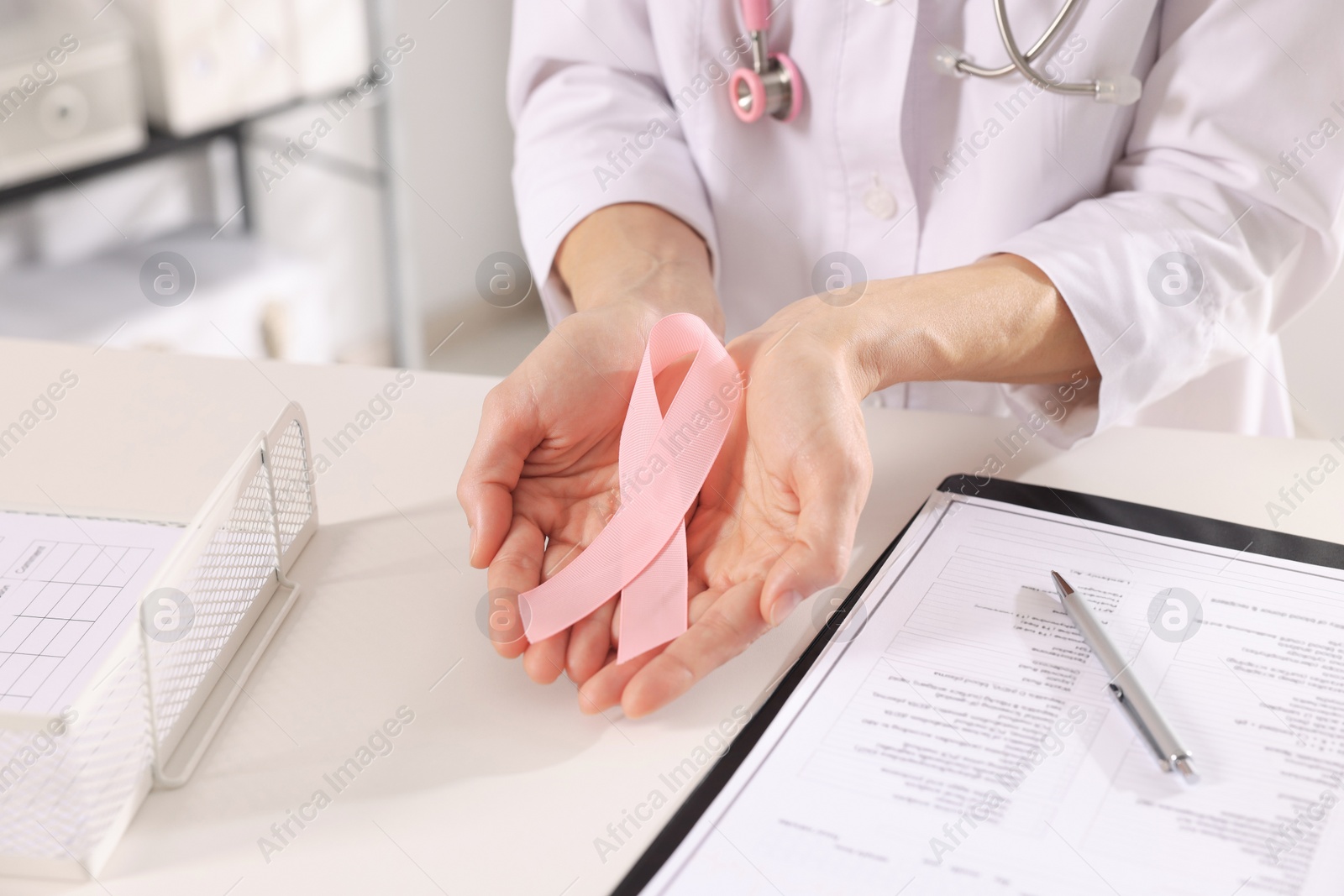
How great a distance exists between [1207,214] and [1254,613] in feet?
1.41

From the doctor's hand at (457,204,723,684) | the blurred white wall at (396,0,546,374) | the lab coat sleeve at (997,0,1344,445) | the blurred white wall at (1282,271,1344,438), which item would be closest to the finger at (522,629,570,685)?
the doctor's hand at (457,204,723,684)

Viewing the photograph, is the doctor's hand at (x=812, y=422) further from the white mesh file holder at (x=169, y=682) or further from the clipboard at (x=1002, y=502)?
the white mesh file holder at (x=169, y=682)

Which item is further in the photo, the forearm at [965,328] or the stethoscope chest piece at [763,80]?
the stethoscope chest piece at [763,80]

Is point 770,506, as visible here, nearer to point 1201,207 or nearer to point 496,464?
point 496,464

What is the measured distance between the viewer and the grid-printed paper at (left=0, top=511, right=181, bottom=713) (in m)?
0.60

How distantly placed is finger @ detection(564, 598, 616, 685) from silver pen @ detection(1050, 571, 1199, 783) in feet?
0.97

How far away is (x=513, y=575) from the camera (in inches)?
29.5

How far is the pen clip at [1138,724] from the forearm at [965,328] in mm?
305

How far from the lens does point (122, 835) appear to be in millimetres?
581

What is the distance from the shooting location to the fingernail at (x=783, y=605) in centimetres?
67

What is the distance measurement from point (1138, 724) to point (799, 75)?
73cm

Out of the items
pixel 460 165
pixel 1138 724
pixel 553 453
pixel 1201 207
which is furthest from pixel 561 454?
pixel 460 165

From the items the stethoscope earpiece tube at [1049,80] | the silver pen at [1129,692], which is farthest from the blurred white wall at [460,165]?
the silver pen at [1129,692]

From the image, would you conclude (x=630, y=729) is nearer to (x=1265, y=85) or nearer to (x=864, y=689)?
(x=864, y=689)
